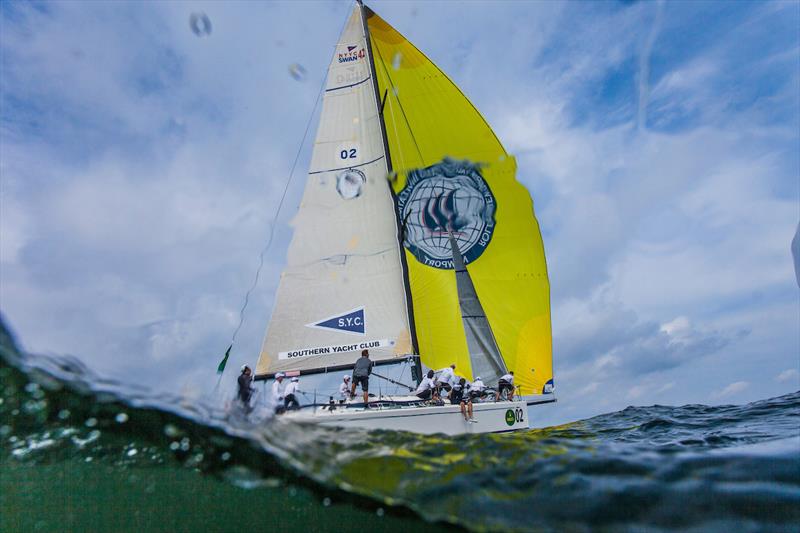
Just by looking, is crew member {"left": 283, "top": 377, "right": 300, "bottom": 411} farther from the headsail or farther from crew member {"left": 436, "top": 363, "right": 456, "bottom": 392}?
the headsail

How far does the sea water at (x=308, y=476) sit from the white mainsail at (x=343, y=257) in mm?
7051

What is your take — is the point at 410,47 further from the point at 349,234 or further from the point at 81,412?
the point at 81,412

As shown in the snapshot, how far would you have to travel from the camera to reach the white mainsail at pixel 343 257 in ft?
38.7

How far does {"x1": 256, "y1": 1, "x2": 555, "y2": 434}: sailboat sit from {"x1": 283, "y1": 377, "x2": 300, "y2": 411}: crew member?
1.80m

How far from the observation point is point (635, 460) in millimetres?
3693

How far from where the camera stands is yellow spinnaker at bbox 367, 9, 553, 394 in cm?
1289

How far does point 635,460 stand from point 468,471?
1246mm

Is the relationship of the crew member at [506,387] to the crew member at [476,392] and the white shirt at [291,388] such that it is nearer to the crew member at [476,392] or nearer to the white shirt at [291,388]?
the crew member at [476,392]

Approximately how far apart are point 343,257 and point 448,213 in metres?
3.18

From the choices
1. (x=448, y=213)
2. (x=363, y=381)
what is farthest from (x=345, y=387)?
(x=448, y=213)

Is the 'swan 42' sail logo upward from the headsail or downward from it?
upward

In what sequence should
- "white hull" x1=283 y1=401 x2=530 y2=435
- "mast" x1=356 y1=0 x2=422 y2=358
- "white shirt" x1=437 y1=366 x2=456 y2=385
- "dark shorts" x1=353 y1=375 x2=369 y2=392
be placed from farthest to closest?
"mast" x1=356 y1=0 x2=422 y2=358 < "white shirt" x1=437 y1=366 x2=456 y2=385 < "dark shorts" x1=353 y1=375 x2=369 y2=392 < "white hull" x1=283 y1=401 x2=530 y2=435

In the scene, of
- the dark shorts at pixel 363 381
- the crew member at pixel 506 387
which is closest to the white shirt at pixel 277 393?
the dark shorts at pixel 363 381

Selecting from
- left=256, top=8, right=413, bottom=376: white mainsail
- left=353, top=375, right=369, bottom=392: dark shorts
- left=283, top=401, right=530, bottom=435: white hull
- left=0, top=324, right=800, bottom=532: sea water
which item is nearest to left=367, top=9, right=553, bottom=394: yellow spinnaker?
left=256, top=8, right=413, bottom=376: white mainsail
